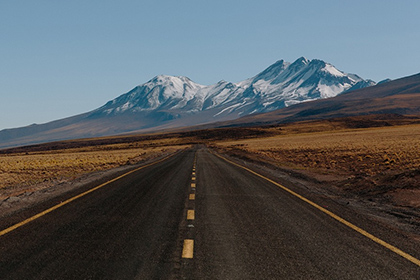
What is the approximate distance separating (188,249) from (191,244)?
0.30m

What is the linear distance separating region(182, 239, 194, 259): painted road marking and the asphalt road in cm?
2

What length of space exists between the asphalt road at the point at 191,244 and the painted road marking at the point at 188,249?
0.02 metres

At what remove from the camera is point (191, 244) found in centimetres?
663

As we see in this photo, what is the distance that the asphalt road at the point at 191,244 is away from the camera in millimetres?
5340

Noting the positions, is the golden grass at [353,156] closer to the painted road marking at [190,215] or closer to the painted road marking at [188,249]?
the painted road marking at [190,215]

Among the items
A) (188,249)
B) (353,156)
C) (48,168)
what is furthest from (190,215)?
(353,156)

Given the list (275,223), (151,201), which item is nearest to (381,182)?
(275,223)

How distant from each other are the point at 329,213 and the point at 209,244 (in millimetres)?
4376

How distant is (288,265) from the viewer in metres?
5.66

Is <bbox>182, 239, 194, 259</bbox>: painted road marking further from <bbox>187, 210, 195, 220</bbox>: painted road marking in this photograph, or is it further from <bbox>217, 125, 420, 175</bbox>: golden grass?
<bbox>217, 125, 420, 175</bbox>: golden grass

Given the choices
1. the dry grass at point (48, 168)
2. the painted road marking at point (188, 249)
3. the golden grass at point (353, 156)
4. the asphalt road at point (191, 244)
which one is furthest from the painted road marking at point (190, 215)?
the golden grass at point (353, 156)

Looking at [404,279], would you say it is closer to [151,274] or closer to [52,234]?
[151,274]

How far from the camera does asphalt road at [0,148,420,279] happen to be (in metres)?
5.34

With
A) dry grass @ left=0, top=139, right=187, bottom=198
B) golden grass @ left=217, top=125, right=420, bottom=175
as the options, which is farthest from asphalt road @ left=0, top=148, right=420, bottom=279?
golden grass @ left=217, top=125, right=420, bottom=175
